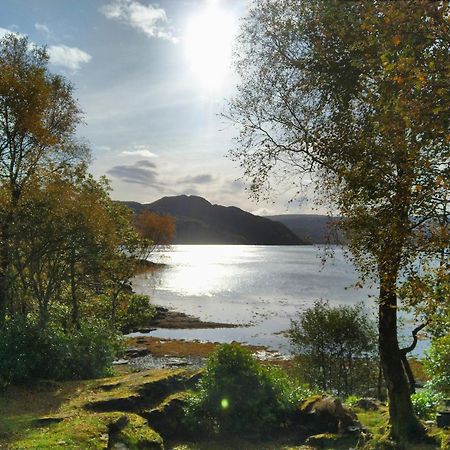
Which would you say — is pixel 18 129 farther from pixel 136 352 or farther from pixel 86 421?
pixel 136 352

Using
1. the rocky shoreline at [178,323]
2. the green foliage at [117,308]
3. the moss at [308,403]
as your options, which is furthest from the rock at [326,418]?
the rocky shoreline at [178,323]

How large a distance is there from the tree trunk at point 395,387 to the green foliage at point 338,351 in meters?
19.5

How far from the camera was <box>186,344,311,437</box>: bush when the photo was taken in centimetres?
1551

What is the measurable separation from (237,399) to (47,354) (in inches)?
363

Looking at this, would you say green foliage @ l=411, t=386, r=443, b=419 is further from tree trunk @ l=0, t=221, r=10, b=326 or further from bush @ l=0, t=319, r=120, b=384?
tree trunk @ l=0, t=221, r=10, b=326

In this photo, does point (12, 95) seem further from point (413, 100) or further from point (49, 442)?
point (413, 100)

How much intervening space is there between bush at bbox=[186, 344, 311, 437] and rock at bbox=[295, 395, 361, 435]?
52 centimetres

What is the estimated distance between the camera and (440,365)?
20453 mm

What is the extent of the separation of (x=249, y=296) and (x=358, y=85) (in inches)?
4085

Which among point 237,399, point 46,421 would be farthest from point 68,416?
point 237,399

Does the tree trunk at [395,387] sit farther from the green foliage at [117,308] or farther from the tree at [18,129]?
the green foliage at [117,308]

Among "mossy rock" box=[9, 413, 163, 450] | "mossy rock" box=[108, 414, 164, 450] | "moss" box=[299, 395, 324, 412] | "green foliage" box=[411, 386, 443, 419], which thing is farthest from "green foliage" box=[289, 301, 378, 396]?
"mossy rock" box=[108, 414, 164, 450]

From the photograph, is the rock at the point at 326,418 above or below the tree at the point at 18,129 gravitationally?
below

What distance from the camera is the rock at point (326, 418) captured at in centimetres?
1582
